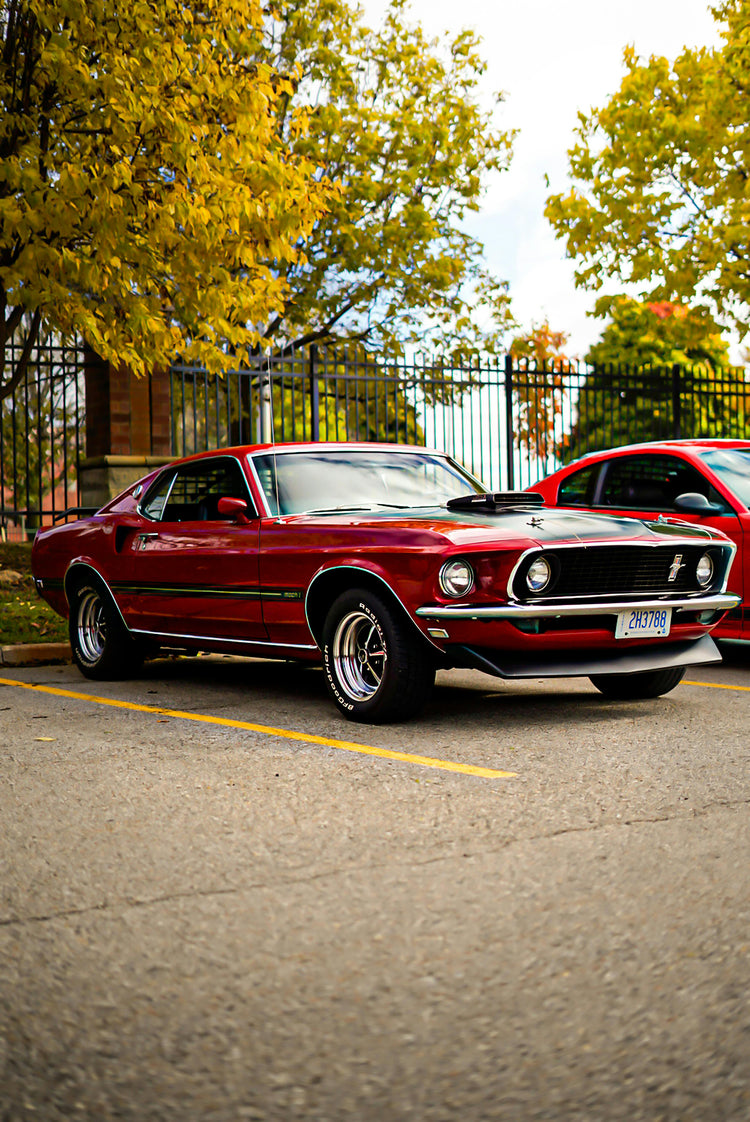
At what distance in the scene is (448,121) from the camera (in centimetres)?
2958

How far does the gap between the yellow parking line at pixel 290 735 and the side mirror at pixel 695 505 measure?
3.65m

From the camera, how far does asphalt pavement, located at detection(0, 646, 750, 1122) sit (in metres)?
2.52

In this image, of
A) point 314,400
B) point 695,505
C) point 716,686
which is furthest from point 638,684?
point 314,400

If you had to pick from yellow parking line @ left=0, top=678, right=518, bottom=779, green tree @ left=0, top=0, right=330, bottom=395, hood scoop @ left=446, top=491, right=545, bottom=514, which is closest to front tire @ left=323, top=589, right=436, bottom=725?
yellow parking line @ left=0, top=678, right=518, bottom=779

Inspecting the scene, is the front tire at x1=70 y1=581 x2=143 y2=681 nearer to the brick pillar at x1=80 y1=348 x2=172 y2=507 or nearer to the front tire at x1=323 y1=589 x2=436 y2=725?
the front tire at x1=323 y1=589 x2=436 y2=725

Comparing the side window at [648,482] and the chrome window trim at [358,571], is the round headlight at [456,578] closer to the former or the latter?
the chrome window trim at [358,571]

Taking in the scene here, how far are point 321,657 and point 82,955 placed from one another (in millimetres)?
3895

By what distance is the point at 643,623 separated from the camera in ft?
22.2

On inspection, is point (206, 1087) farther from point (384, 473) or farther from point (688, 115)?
point (688, 115)

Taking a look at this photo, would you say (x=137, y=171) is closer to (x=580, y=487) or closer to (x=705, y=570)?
(x=580, y=487)

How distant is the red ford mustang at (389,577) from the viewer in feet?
20.9

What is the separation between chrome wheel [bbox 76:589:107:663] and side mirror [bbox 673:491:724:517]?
165 inches

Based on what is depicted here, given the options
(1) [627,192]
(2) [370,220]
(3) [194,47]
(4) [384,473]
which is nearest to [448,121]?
(2) [370,220]

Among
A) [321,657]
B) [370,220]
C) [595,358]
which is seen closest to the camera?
[321,657]
